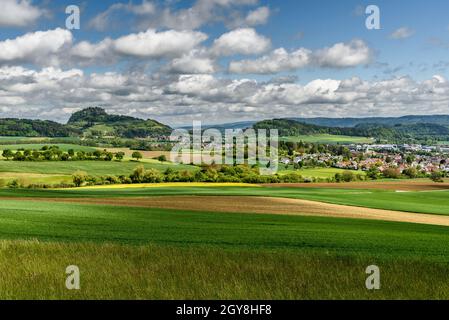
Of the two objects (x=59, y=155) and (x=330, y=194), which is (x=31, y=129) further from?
(x=330, y=194)

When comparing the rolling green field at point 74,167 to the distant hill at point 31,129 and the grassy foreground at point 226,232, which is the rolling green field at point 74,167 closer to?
the grassy foreground at point 226,232

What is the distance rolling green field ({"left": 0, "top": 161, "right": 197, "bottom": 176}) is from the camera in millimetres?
82375

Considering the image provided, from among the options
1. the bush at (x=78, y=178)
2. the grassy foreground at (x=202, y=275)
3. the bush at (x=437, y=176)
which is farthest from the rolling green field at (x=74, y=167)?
the grassy foreground at (x=202, y=275)

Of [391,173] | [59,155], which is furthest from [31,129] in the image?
[391,173]

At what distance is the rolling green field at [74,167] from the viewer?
82375 mm

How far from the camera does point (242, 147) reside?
10650 centimetres

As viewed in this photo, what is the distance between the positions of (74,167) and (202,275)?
261 ft

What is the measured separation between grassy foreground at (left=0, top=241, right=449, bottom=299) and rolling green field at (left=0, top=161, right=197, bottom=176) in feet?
219

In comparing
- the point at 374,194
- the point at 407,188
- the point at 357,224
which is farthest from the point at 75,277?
the point at 407,188

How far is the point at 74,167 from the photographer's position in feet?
285

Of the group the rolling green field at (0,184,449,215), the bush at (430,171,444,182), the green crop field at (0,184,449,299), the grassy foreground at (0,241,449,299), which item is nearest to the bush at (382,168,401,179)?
the bush at (430,171,444,182)

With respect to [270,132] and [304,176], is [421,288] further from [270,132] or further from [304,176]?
[270,132]

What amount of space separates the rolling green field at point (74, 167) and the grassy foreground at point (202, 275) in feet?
219
